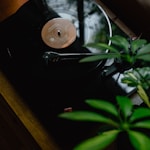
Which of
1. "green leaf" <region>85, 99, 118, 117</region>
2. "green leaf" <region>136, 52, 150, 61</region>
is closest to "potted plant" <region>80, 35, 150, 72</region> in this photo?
"green leaf" <region>136, 52, 150, 61</region>

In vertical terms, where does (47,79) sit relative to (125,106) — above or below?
below

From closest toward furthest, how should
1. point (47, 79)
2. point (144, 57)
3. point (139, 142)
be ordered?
point (139, 142)
point (144, 57)
point (47, 79)

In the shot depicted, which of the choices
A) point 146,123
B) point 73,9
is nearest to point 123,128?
point 146,123

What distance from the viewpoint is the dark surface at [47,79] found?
46.6 inches

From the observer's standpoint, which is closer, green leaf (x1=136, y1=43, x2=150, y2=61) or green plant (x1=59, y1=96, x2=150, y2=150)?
green plant (x1=59, y1=96, x2=150, y2=150)

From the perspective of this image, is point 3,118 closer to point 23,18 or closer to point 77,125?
point 77,125

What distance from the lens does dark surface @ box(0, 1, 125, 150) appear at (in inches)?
46.6

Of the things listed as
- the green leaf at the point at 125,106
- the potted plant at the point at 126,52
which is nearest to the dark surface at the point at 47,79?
the potted plant at the point at 126,52

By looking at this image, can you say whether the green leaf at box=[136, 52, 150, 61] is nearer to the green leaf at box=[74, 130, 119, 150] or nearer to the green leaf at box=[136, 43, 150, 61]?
the green leaf at box=[136, 43, 150, 61]

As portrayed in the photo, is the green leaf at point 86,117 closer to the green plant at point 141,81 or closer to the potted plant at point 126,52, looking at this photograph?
the potted plant at point 126,52

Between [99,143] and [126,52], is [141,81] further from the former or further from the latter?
[99,143]

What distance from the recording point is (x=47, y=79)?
119 centimetres

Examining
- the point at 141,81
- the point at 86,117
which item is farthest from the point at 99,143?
the point at 141,81

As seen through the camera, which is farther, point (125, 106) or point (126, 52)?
point (126, 52)
